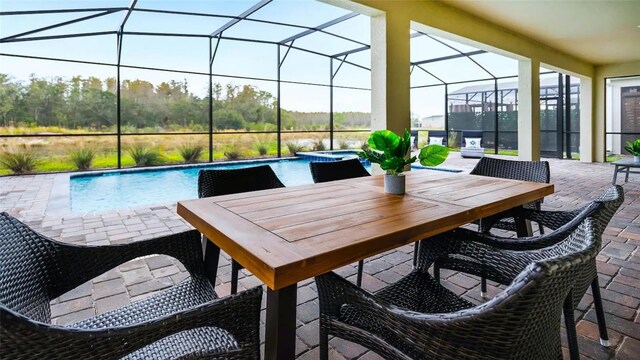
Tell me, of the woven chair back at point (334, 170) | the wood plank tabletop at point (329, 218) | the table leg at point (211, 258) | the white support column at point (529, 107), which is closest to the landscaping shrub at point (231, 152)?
the white support column at point (529, 107)

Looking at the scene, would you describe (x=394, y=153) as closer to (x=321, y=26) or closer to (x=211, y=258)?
(x=211, y=258)

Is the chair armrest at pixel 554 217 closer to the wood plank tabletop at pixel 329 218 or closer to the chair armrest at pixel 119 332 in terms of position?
the wood plank tabletop at pixel 329 218

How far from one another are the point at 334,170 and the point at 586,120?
1036 cm

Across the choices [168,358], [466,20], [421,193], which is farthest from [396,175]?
[466,20]

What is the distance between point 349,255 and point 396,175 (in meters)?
0.93

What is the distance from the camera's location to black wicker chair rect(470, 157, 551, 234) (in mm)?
2385

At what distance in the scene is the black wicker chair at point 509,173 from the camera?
238cm

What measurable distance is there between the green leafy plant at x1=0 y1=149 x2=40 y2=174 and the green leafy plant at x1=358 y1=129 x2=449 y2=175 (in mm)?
9443

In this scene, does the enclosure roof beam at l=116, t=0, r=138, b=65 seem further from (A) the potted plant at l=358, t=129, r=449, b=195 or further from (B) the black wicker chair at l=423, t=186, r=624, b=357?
(B) the black wicker chair at l=423, t=186, r=624, b=357

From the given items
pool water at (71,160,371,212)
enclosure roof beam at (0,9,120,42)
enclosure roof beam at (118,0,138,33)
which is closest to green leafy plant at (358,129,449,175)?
pool water at (71,160,371,212)

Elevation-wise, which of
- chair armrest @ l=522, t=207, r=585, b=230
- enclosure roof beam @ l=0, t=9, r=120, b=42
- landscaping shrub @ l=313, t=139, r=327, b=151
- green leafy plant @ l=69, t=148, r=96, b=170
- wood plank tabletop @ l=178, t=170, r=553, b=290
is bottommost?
chair armrest @ l=522, t=207, r=585, b=230

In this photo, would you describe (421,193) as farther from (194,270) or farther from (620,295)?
(620,295)

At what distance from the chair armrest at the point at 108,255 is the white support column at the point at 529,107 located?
7047 millimetres

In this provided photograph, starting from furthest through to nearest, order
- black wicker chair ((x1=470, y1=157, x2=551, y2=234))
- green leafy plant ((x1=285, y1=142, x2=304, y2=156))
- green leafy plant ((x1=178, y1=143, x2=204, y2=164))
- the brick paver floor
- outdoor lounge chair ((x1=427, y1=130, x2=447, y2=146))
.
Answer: outdoor lounge chair ((x1=427, y1=130, x2=447, y2=146)), green leafy plant ((x1=285, y1=142, x2=304, y2=156)), green leafy plant ((x1=178, y1=143, x2=204, y2=164)), black wicker chair ((x1=470, y1=157, x2=551, y2=234)), the brick paver floor
